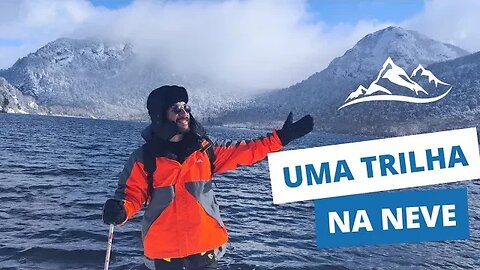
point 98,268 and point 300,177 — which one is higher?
point 300,177

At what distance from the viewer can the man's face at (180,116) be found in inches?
226

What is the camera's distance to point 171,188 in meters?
5.70

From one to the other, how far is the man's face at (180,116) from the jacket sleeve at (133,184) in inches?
23.2

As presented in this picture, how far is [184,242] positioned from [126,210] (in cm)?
86

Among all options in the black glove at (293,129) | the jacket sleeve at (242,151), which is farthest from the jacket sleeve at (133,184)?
the black glove at (293,129)

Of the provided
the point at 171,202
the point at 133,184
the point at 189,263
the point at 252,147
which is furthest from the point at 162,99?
the point at 189,263

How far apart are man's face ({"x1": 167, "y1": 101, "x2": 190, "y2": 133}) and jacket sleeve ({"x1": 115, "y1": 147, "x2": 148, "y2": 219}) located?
0.59 m

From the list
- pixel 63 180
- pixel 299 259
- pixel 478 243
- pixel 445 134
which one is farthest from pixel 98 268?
pixel 63 180

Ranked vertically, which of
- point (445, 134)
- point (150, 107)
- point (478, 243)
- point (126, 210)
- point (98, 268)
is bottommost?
point (478, 243)

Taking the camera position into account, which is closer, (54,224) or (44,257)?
(44,257)

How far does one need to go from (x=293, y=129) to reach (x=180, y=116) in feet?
5.79

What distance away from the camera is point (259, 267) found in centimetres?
1416

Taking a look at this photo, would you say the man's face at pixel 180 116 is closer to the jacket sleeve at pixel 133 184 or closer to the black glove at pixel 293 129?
the jacket sleeve at pixel 133 184

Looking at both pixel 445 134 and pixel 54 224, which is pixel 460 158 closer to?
pixel 445 134
